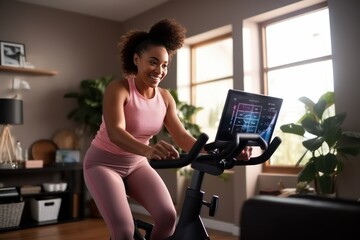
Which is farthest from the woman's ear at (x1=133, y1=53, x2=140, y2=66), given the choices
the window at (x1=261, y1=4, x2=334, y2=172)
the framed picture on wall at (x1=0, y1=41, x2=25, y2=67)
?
the framed picture on wall at (x1=0, y1=41, x2=25, y2=67)

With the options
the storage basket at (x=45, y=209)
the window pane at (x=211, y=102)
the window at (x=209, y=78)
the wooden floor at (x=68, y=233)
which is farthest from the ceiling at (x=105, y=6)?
the wooden floor at (x=68, y=233)

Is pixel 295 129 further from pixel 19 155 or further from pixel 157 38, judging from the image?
pixel 19 155

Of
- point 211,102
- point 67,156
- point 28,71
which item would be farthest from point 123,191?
point 28,71

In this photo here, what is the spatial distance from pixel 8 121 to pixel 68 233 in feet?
4.43

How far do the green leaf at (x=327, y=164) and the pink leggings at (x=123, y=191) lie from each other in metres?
1.33

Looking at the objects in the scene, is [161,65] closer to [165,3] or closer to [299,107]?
[299,107]

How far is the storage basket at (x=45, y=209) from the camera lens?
398 cm

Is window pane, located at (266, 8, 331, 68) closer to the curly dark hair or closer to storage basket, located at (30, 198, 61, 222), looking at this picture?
the curly dark hair

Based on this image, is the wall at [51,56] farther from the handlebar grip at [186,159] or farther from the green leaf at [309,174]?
the handlebar grip at [186,159]

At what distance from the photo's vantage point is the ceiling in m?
4.43

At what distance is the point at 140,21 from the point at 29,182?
8.52ft

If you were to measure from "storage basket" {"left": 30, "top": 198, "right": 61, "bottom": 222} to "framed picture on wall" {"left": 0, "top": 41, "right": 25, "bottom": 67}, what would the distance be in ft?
5.43

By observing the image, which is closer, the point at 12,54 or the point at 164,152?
the point at 164,152

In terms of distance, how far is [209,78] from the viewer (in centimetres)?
418
